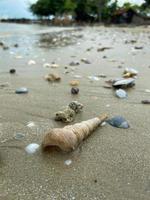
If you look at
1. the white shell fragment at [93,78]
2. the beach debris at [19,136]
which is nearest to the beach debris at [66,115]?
the beach debris at [19,136]

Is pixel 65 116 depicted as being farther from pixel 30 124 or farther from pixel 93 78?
pixel 93 78

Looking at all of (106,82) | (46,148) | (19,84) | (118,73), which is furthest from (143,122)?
(118,73)

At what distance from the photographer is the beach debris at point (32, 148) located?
2309 mm

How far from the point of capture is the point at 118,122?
2.89 metres

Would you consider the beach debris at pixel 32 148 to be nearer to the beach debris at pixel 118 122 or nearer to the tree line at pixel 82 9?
the beach debris at pixel 118 122

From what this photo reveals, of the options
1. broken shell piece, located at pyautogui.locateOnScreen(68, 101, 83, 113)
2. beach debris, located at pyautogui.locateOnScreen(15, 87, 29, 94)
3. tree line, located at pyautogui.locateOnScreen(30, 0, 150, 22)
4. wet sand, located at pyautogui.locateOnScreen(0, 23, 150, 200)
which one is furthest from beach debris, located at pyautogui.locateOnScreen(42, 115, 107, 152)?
tree line, located at pyautogui.locateOnScreen(30, 0, 150, 22)

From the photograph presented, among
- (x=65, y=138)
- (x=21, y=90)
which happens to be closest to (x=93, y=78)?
(x=21, y=90)

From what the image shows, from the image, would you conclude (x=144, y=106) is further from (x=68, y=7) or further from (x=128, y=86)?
(x=68, y=7)

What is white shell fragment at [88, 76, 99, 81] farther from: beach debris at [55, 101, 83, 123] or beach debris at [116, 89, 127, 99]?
beach debris at [55, 101, 83, 123]

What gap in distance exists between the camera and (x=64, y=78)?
508 cm

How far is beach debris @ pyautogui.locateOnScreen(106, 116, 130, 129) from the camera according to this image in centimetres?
286

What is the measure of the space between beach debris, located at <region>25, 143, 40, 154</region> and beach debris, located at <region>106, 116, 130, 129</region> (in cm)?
83

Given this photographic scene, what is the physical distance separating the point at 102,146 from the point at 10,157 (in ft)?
2.38

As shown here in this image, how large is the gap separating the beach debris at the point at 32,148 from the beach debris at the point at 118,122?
0.83 metres
